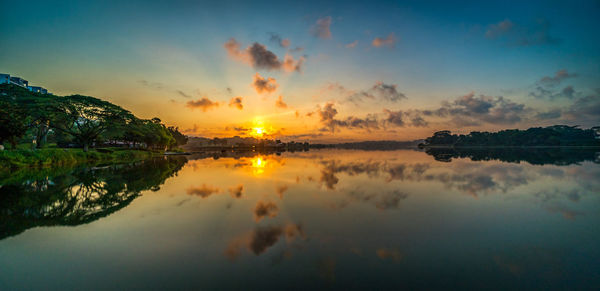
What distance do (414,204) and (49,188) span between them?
24.7 meters

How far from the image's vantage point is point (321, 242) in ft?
23.3

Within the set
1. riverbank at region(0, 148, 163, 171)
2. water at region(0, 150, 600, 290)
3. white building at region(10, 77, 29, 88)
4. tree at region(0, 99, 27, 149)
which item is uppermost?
white building at region(10, 77, 29, 88)

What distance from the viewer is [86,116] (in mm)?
41312

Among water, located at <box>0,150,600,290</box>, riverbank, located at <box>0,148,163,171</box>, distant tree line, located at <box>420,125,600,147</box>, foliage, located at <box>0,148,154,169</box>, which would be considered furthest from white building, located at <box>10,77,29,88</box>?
distant tree line, located at <box>420,125,600,147</box>

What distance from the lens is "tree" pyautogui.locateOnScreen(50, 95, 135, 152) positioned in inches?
1485

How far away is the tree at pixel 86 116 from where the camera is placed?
37.7 meters

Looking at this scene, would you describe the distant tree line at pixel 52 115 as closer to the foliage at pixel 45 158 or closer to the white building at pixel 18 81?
the foliage at pixel 45 158

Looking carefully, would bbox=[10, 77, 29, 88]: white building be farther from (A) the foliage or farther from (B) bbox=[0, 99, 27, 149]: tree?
(B) bbox=[0, 99, 27, 149]: tree

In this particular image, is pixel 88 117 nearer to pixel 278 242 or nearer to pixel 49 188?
pixel 49 188

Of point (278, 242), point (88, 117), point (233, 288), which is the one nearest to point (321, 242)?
point (278, 242)

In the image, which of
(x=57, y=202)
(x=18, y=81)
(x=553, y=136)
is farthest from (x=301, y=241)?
(x=553, y=136)

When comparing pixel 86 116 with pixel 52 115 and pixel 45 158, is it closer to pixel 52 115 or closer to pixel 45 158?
pixel 52 115

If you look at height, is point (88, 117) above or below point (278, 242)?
above

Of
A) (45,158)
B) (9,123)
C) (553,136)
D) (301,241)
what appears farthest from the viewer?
(553,136)
